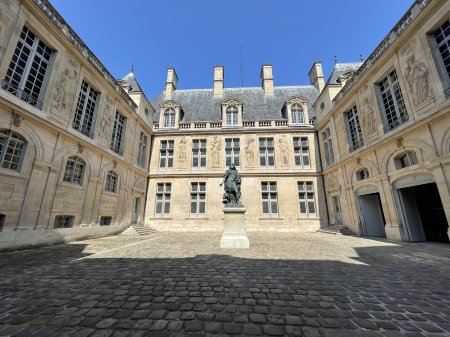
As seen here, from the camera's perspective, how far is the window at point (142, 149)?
14220 mm

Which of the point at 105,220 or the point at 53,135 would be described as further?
the point at 105,220

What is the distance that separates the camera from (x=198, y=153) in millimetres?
15156

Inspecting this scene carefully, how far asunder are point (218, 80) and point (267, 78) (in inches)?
196

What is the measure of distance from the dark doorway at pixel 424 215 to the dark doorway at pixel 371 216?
1.98 meters

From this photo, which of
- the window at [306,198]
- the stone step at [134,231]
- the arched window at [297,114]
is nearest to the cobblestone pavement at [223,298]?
the stone step at [134,231]

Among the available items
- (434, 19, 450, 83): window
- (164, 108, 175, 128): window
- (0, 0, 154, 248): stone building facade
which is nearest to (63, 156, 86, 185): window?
(0, 0, 154, 248): stone building facade

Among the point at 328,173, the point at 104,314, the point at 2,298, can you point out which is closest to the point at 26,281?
the point at 2,298

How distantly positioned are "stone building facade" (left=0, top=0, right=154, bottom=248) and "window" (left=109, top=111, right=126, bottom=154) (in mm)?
108

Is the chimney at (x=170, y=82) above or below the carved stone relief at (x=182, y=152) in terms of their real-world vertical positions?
above

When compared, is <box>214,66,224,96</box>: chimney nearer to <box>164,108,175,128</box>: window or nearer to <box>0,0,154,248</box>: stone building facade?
<box>164,108,175,128</box>: window

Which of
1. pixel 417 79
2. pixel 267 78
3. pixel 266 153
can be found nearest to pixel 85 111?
pixel 266 153

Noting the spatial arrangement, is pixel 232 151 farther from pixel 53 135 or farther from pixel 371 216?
pixel 53 135

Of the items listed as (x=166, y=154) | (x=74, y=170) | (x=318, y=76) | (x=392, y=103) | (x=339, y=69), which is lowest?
(x=74, y=170)

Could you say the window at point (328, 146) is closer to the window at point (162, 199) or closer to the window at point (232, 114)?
the window at point (232, 114)
